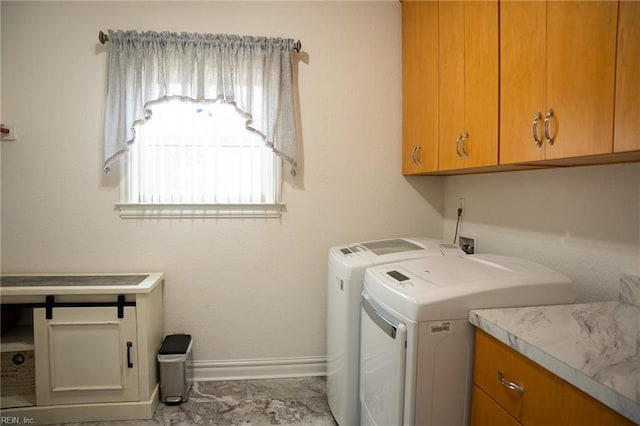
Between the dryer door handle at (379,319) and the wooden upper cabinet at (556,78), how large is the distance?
757 mm

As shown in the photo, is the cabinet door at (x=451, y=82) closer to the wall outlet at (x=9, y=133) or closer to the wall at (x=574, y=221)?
the wall at (x=574, y=221)

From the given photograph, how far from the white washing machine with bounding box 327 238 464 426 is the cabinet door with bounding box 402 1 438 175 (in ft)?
1.62

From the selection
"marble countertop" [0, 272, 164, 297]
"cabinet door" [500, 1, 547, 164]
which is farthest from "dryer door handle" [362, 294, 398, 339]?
"marble countertop" [0, 272, 164, 297]

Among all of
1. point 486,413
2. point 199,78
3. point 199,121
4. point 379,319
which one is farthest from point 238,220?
point 486,413

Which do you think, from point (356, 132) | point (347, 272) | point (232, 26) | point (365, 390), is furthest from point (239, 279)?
point (232, 26)

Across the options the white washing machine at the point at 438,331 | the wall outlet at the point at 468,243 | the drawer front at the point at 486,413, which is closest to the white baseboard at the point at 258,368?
the white washing machine at the point at 438,331

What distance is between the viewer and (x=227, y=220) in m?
2.20

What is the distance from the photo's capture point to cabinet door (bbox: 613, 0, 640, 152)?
2.73 feet

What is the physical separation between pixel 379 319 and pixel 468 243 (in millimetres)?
1056

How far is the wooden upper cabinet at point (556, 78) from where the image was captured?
0.92m

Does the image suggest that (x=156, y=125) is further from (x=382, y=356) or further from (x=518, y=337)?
(x=518, y=337)

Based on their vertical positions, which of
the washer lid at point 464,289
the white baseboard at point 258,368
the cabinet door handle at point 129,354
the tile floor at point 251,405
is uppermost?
the washer lid at point 464,289

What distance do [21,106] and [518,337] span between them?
2.82m

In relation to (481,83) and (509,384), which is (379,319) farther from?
(481,83)
